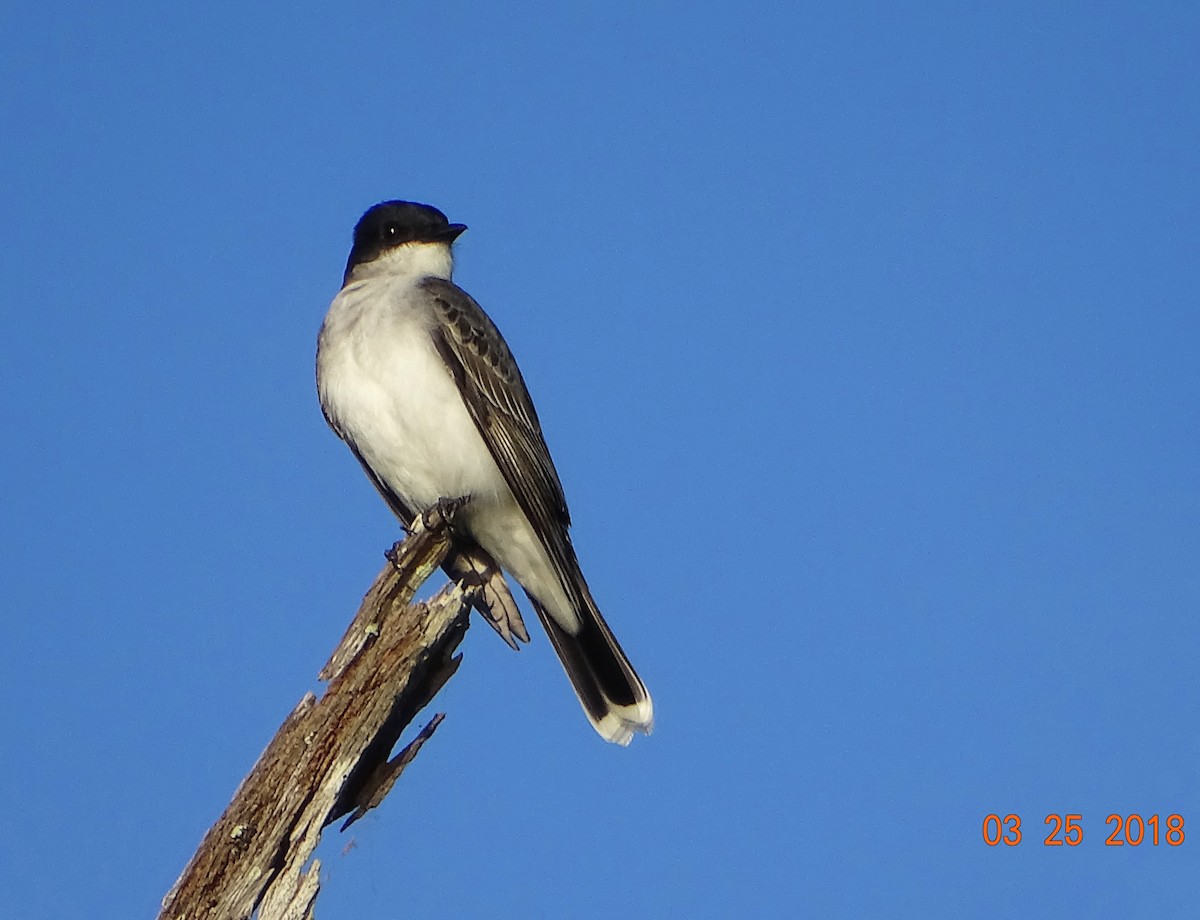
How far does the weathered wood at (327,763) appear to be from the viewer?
4664mm

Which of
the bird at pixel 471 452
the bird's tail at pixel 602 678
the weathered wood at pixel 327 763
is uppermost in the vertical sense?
the bird at pixel 471 452

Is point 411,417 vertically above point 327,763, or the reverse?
point 411,417

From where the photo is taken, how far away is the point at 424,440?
7.59 meters

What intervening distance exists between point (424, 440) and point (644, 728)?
1.86 meters

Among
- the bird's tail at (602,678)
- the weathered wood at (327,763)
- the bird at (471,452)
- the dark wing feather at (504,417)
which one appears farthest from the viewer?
the dark wing feather at (504,417)

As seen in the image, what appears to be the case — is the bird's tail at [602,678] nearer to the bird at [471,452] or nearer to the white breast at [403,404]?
the bird at [471,452]

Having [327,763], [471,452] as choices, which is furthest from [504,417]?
[327,763]

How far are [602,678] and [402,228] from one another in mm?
3062

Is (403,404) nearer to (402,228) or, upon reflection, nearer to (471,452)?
(471,452)

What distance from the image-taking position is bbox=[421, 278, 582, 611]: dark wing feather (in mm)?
7785

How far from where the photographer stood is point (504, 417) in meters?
7.91

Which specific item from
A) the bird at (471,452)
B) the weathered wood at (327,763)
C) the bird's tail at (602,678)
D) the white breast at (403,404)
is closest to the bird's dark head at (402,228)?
the bird at (471,452)

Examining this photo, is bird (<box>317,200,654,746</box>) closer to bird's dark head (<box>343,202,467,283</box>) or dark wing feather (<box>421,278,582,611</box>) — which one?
dark wing feather (<box>421,278,582,611</box>)

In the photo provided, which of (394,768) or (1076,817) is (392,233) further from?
(1076,817)
